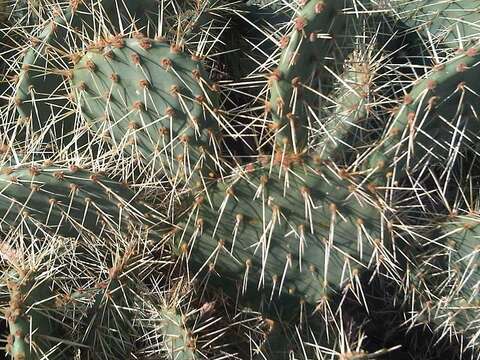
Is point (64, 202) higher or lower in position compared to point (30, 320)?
higher

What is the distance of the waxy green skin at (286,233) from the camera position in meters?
2.06

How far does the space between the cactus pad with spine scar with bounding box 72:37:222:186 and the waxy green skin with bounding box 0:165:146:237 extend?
0.47ft

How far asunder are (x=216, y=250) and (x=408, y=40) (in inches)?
44.9

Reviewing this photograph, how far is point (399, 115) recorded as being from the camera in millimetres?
2033

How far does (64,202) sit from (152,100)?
372mm

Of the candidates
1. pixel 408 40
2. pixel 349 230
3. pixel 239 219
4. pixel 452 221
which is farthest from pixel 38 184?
pixel 408 40

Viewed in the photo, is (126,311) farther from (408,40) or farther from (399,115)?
(408,40)

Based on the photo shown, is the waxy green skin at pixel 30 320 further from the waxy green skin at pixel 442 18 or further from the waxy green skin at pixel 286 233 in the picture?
the waxy green skin at pixel 442 18

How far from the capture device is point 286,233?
6.92 feet

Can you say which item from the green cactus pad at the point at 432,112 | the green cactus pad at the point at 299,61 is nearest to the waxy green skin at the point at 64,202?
the green cactus pad at the point at 299,61

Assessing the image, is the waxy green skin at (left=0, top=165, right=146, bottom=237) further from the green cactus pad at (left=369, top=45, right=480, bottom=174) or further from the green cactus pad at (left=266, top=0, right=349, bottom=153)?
the green cactus pad at (left=369, top=45, right=480, bottom=174)

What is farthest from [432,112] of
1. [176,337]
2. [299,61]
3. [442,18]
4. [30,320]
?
[30,320]

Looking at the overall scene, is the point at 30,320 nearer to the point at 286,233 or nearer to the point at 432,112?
the point at 286,233

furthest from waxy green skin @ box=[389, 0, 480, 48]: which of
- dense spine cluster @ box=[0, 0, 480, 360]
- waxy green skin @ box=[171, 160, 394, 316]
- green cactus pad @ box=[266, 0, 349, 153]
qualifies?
waxy green skin @ box=[171, 160, 394, 316]
